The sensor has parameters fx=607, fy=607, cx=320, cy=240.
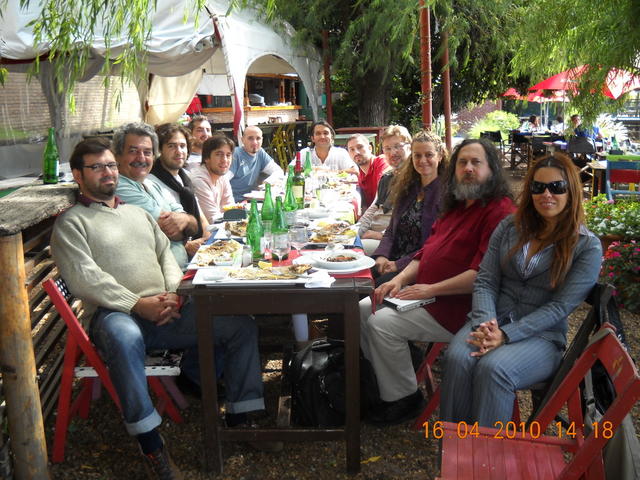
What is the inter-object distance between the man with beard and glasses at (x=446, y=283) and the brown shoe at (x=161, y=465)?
1046 mm

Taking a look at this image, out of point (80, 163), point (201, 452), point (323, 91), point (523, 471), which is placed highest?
point (323, 91)

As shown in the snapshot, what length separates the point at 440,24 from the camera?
10680 mm

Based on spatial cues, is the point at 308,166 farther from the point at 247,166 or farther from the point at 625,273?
the point at 625,273

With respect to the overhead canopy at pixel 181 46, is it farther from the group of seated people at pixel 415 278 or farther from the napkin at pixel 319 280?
the napkin at pixel 319 280

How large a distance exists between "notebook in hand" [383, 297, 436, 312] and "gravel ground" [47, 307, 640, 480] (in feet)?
2.15

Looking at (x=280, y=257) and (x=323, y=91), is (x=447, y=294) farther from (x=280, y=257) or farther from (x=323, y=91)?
(x=323, y=91)

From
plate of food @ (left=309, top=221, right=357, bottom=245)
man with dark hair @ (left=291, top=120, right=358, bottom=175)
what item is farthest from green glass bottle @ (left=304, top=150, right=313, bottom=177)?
plate of food @ (left=309, top=221, right=357, bottom=245)

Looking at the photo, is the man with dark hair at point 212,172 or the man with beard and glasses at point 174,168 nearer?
the man with beard and glasses at point 174,168

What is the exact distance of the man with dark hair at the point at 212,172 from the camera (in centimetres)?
491

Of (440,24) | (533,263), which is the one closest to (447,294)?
(533,263)

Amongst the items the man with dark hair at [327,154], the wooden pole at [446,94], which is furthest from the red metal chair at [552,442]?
the wooden pole at [446,94]

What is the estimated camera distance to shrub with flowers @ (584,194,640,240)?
525 centimetres

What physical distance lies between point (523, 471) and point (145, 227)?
2.22 m

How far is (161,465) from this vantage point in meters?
2.69
